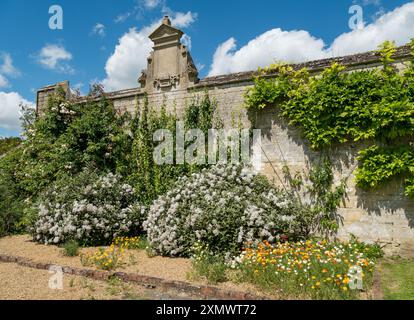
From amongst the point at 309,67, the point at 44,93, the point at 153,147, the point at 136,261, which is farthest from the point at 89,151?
the point at 309,67

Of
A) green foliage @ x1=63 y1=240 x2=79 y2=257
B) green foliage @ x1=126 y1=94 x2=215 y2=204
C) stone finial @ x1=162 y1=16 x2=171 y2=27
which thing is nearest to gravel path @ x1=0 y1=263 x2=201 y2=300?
green foliage @ x1=63 y1=240 x2=79 y2=257

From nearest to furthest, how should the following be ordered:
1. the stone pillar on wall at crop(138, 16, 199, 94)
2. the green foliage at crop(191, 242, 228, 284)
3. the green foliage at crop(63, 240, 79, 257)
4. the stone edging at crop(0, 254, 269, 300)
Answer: the stone edging at crop(0, 254, 269, 300) → the green foliage at crop(191, 242, 228, 284) → the green foliage at crop(63, 240, 79, 257) → the stone pillar on wall at crop(138, 16, 199, 94)

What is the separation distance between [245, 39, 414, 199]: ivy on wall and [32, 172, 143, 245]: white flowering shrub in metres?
4.64

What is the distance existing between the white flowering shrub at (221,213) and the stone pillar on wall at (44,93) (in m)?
6.53

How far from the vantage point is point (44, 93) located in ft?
38.9

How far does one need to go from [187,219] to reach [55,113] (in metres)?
6.62

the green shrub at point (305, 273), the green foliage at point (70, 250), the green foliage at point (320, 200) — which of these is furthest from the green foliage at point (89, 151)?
the green shrub at point (305, 273)

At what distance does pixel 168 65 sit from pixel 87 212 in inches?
186

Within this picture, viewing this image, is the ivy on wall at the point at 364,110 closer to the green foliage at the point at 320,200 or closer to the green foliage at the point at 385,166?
the green foliage at the point at 385,166

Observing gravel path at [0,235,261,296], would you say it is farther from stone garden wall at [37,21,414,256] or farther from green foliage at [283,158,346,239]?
stone garden wall at [37,21,414,256]

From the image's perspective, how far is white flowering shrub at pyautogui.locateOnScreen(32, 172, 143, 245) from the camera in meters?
7.53

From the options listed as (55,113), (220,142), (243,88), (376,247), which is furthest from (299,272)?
(55,113)

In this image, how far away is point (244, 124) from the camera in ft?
26.8
